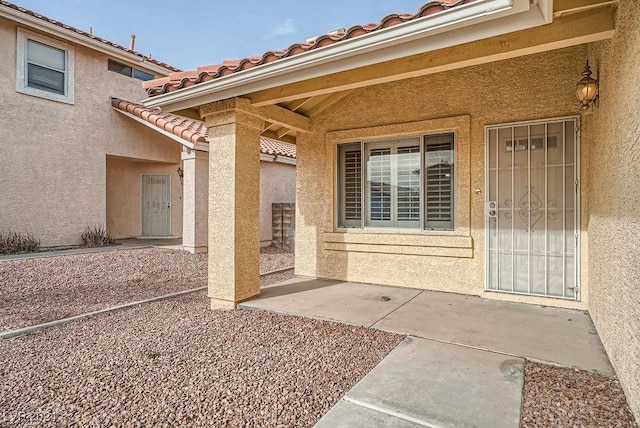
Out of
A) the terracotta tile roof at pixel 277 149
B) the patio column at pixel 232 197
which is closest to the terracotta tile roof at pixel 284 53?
Result: the patio column at pixel 232 197

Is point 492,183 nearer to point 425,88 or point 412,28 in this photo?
point 425,88

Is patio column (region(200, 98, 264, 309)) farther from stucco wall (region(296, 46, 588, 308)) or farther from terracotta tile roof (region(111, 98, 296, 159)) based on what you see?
terracotta tile roof (region(111, 98, 296, 159))

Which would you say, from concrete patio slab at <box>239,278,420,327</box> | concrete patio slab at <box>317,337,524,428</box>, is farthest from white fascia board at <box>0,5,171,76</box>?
concrete patio slab at <box>317,337,524,428</box>

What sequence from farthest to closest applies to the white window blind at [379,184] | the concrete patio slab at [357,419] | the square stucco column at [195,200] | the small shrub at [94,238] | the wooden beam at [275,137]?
1. the small shrub at [94,238]
2. the square stucco column at [195,200]
3. the wooden beam at [275,137]
4. the white window blind at [379,184]
5. the concrete patio slab at [357,419]

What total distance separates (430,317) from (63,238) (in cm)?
1280

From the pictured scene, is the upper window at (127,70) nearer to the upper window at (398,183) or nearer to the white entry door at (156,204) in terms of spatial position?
the white entry door at (156,204)

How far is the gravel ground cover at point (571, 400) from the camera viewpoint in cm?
296

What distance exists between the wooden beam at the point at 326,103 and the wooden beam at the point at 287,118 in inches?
6.6

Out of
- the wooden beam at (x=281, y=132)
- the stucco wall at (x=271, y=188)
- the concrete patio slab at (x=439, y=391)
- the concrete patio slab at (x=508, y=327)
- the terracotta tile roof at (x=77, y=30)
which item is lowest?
the concrete patio slab at (x=439, y=391)

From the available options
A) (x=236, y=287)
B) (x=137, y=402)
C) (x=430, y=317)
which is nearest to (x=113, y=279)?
(x=236, y=287)

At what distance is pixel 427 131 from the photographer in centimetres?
727

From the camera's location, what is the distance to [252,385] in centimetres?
362

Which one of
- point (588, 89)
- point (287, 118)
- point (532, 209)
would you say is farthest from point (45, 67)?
point (588, 89)

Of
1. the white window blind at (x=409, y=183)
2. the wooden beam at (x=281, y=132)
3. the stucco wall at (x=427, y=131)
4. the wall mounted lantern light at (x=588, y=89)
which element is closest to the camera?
the wall mounted lantern light at (x=588, y=89)
